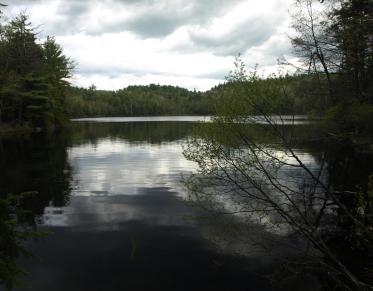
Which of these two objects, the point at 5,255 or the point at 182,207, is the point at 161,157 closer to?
the point at 182,207

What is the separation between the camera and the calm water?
13.2 m

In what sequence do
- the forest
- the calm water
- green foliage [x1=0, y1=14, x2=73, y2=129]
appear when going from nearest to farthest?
1. the forest
2. the calm water
3. green foliage [x1=0, y1=14, x2=73, y2=129]

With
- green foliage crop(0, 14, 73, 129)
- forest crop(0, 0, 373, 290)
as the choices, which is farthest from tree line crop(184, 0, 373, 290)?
green foliage crop(0, 14, 73, 129)

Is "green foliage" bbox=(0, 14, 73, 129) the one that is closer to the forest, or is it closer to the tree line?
the forest

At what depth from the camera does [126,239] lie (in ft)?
54.9

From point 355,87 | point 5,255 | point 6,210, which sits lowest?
point 5,255

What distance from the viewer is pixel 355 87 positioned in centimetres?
2561

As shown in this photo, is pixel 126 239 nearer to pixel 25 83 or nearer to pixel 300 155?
pixel 300 155

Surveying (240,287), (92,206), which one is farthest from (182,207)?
(240,287)

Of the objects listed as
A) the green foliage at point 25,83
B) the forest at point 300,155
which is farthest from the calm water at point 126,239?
the green foliage at point 25,83

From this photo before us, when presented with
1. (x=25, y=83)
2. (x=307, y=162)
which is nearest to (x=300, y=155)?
(x=307, y=162)

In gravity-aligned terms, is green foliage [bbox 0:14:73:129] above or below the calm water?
above

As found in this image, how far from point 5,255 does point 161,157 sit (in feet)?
109

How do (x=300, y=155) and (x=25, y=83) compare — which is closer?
(x=300, y=155)
